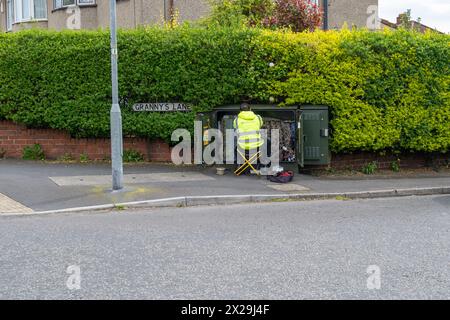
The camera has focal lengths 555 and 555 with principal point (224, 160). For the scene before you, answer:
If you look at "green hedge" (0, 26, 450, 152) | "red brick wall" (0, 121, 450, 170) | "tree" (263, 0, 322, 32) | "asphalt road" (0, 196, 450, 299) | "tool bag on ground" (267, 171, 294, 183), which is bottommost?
"asphalt road" (0, 196, 450, 299)

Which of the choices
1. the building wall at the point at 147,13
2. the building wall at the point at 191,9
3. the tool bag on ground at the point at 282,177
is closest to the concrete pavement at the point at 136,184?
the tool bag on ground at the point at 282,177

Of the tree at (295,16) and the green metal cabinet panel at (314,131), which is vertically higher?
the tree at (295,16)

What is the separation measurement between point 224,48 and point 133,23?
248 inches

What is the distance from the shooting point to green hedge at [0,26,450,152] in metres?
13.3

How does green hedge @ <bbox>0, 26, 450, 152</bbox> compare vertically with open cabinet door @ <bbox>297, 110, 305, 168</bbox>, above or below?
above

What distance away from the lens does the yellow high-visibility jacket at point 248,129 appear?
12.1 m

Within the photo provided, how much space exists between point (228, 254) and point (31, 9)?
777 inches

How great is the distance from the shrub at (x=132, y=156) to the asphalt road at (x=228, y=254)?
5021mm

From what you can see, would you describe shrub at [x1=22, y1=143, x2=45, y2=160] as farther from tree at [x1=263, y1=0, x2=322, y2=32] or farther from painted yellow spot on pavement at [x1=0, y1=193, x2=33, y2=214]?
tree at [x1=263, y1=0, x2=322, y2=32]

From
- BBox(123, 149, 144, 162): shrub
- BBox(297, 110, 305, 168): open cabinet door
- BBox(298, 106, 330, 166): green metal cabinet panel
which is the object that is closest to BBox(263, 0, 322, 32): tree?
BBox(298, 106, 330, 166): green metal cabinet panel

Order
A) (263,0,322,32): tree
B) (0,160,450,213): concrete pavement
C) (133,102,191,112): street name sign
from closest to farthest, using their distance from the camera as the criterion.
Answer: (0,160,450,213): concrete pavement, (133,102,191,112): street name sign, (263,0,322,32): tree

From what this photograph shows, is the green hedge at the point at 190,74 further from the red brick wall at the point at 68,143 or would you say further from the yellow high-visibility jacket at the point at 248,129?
the yellow high-visibility jacket at the point at 248,129

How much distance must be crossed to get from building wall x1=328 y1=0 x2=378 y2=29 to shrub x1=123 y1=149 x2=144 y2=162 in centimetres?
1058
